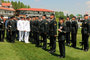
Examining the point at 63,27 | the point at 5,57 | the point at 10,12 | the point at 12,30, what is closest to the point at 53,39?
the point at 63,27

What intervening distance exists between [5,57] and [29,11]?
332ft

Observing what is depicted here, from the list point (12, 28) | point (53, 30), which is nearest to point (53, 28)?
point (53, 30)

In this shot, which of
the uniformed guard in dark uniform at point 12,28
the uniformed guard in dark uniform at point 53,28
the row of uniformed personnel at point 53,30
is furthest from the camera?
the uniformed guard in dark uniform at point 12,28

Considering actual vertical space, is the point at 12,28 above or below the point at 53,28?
below

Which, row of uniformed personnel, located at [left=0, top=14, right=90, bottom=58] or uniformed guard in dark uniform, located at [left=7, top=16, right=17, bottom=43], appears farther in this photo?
uniformed guard in dark uniform, located at [left=7, top=16, right=17, bottom=43]

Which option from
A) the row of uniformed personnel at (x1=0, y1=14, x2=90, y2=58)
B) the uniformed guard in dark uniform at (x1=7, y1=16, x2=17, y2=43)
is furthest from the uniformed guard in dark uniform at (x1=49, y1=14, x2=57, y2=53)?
the uniformed guard in dark uniform at (x1=7, y1=16, x2=17, y2=43)

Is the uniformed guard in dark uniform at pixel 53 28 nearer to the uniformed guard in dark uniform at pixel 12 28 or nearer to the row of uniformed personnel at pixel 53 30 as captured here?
the row of uniformed personnel at pixel 53 30

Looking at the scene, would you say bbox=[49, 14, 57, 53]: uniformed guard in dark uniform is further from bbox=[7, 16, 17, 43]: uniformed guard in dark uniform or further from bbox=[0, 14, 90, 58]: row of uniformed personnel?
bbox=[7, 16, 17, 43]: uniformed guard in dark uniform

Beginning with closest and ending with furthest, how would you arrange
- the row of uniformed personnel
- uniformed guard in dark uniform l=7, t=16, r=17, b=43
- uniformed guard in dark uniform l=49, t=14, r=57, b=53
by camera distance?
1. the row of uniformed personnel
2. uniformed guard in dark uniform l=49, t=14, r=57, b=53
3. uniformed guard in dark uniform l=7, t=16, r=17, b=43

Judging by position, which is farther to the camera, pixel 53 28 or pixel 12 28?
pixel 12 28

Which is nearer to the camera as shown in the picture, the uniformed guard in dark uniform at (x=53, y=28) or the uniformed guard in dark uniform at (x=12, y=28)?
the uniformed guard in dark uniform at (x=53, y=28)

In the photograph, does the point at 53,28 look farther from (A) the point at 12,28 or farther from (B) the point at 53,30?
(A) the point at 12,28

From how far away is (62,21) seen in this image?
23.7 feet

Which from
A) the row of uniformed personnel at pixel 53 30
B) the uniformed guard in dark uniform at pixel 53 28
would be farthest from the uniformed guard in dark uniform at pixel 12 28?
the uniformed guard in dark uniform at pixel 53 28
